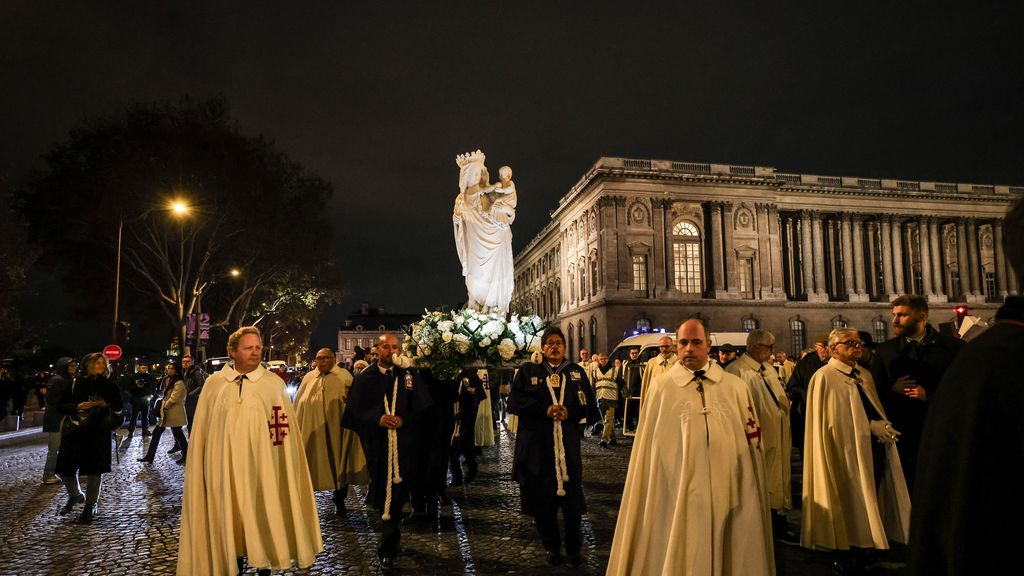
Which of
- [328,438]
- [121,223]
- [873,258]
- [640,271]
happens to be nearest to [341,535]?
[328,438]

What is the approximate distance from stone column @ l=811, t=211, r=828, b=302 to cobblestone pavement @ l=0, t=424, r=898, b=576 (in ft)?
163

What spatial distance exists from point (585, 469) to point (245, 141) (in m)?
21.4

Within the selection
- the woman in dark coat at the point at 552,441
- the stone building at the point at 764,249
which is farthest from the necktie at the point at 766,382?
the stone building at the point at 764,249

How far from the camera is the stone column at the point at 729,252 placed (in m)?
49.0

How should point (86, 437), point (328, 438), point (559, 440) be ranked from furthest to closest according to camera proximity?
point (328, 438), point (86, 437), point (559, 440)

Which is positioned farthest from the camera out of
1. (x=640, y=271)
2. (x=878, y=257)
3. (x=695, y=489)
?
(x=878, y=257)

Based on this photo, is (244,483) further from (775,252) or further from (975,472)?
(775,252)

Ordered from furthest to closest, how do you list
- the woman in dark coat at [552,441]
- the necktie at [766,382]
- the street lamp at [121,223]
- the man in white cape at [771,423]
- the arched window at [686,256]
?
the arched window at [686,256] → the street lamp at [121,223] → the necktie at [766,382] → the man in white cape at [771,423] → the woman in dark coat at [552,441]

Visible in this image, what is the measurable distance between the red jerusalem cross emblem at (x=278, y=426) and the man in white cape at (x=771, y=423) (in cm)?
444

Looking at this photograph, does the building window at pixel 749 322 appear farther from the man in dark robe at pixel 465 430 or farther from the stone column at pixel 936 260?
the man in dark robe at pixel 465 430

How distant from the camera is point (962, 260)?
185 ft

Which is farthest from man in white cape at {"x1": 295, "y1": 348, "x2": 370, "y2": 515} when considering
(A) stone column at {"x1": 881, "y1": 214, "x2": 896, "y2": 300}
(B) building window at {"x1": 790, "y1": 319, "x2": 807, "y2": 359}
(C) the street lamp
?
(A) stone column at {"x1": 881, "y1": 214, "x2": 896, "y2": 300}

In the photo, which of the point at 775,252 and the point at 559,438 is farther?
the point at 775,252

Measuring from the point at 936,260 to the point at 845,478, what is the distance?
61702 mm
